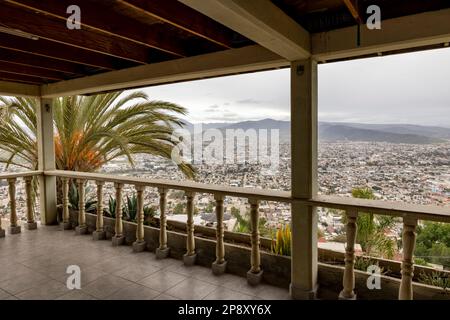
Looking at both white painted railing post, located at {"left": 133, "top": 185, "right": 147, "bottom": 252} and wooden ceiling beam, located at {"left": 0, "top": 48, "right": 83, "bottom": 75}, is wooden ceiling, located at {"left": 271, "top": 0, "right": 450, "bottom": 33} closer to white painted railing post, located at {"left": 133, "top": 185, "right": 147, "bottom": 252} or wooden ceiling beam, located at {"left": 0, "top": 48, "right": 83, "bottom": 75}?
white painted railing post, located at {"left": 133, "top": 185, "right": 147, "bottom": 252}

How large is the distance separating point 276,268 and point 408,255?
110cm

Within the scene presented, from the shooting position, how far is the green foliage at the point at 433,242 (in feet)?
8.99

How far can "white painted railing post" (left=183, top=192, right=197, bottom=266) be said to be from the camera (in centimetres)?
323

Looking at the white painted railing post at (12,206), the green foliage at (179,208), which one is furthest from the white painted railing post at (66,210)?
the green foliage at (179,208)

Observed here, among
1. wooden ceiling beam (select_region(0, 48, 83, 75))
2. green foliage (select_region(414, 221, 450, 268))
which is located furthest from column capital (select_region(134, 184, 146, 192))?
green foliage (select_region(414, 221, 450, 268))

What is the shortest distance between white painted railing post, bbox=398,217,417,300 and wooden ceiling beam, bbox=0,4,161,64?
275 cm

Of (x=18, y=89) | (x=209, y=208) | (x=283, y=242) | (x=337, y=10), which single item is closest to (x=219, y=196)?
(x=283, y=242)

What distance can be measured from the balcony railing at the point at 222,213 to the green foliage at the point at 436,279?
1.39ft

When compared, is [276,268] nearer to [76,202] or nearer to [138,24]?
[138,24]

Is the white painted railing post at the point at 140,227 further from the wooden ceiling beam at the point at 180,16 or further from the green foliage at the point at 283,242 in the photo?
the wooden ceiling beam at the point at 180,16

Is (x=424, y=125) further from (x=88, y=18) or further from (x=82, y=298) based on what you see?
(x=82, y=298)

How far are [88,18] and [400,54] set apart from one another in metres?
2.26

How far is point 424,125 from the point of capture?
253cm

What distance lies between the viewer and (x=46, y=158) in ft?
15.0
